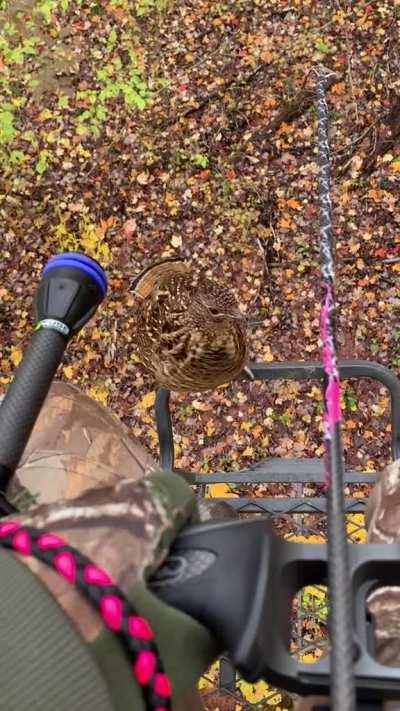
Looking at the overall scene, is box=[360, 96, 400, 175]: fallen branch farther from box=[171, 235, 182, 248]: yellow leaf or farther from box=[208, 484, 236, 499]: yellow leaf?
box=[208, 484, 236, 499]: yellow leaf

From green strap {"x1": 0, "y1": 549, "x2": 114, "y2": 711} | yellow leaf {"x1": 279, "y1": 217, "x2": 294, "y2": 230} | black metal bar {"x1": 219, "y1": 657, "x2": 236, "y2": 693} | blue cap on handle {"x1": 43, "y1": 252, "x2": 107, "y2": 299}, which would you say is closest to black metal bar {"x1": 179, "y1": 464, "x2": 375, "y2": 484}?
black metal bar {"x1": 219, "y1": 657, "x2": 236, "y2": 693}

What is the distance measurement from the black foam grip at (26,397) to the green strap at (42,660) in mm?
483

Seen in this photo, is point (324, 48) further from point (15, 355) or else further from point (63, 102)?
point (15, 355)

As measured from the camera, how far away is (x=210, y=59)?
4.30m

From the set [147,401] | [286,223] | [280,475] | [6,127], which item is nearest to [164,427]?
[280,475]

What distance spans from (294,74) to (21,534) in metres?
3.87

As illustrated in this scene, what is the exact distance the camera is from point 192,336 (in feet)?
9.17

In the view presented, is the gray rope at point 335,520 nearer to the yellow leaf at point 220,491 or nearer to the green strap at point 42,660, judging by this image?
the green strap at point 42,660

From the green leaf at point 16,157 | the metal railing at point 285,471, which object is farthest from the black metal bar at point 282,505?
the green leaf at point 16,157

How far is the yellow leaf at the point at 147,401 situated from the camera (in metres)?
3.83

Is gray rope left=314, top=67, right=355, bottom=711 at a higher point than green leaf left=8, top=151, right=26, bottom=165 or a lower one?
lower

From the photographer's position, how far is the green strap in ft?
2.42

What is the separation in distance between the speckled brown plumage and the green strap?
6.02 feet

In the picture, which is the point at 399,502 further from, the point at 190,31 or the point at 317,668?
the point at 190,31
